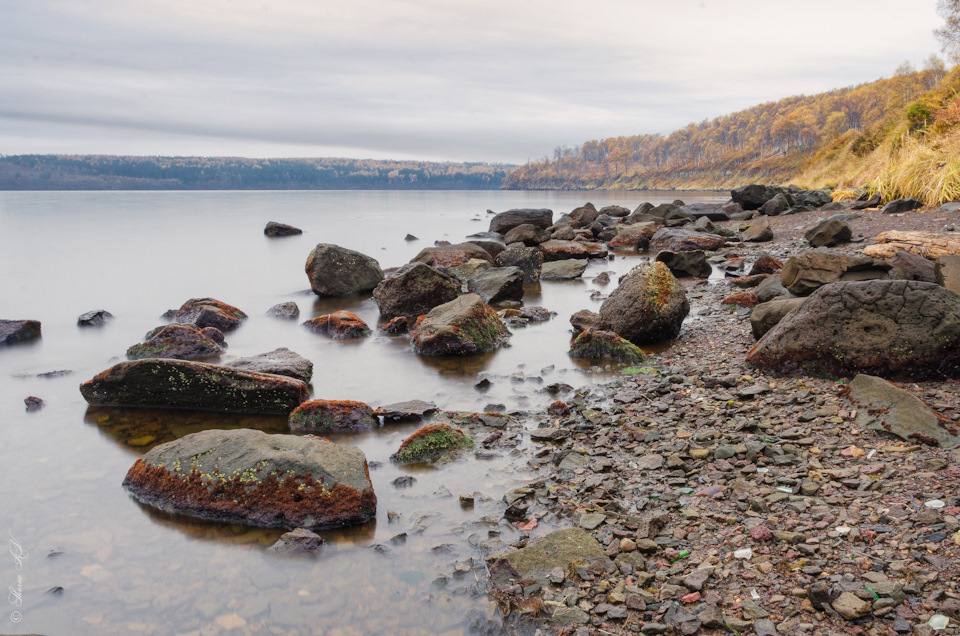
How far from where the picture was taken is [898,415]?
5070 mm

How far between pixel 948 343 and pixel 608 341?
4.61 meters

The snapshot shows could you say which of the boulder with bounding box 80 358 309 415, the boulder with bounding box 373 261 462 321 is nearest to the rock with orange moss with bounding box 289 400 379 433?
the boulder with bounding box 80 358 309 415

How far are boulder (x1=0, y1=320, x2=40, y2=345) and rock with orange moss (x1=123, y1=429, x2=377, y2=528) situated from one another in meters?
9.20

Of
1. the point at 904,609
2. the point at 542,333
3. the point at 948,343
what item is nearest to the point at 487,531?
the point at 904,609

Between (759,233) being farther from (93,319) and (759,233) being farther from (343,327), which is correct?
(93,319)

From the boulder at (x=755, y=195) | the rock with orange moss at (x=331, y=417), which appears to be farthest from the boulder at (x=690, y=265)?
the boulder at (x=755, y=195)

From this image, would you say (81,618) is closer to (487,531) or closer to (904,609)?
(487,531)

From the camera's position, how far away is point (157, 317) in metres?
15.5

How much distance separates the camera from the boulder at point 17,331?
484 inches

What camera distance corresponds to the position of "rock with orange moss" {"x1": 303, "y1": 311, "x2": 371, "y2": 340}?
12.3m

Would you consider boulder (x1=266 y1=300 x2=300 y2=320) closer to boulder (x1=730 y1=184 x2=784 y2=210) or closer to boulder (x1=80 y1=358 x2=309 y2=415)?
boulder (x1=80 y1=358 x2=309 y2=415)

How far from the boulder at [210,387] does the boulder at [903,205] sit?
19426mm

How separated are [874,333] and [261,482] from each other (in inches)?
257

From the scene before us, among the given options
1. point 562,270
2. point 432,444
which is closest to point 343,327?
point 432,444
